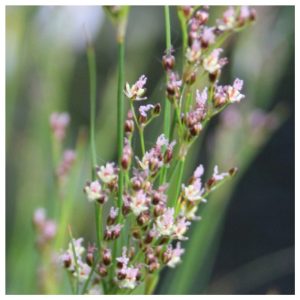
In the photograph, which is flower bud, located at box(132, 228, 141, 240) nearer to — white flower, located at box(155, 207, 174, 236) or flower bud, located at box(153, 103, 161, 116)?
white flower, located at box(155, 207, 174, 236)

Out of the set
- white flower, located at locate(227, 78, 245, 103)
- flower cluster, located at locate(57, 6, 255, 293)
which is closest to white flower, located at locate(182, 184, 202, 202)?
flower cluster, located at locate(57, 6, 255, 293)

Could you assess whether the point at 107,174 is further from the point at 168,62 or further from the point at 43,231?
the point at 43,231

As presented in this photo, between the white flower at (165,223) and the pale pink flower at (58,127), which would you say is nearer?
the white flower at (165,223)

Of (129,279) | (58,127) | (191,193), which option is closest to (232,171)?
→ (191,193)

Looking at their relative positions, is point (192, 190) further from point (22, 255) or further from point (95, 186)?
point (22, 255)

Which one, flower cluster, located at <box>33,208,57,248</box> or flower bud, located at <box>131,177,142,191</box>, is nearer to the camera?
flower bud, located at <box>131,177,142,191</box>

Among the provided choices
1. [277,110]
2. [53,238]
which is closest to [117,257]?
[53,238]

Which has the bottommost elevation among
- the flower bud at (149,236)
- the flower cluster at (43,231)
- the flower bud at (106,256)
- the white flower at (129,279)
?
the white flower at (129,279)

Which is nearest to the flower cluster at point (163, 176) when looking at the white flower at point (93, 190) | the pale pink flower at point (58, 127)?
the white flower at point (93, 190)

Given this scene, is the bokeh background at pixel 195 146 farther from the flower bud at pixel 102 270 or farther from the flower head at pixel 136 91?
the flower bud at pixel 102 270
